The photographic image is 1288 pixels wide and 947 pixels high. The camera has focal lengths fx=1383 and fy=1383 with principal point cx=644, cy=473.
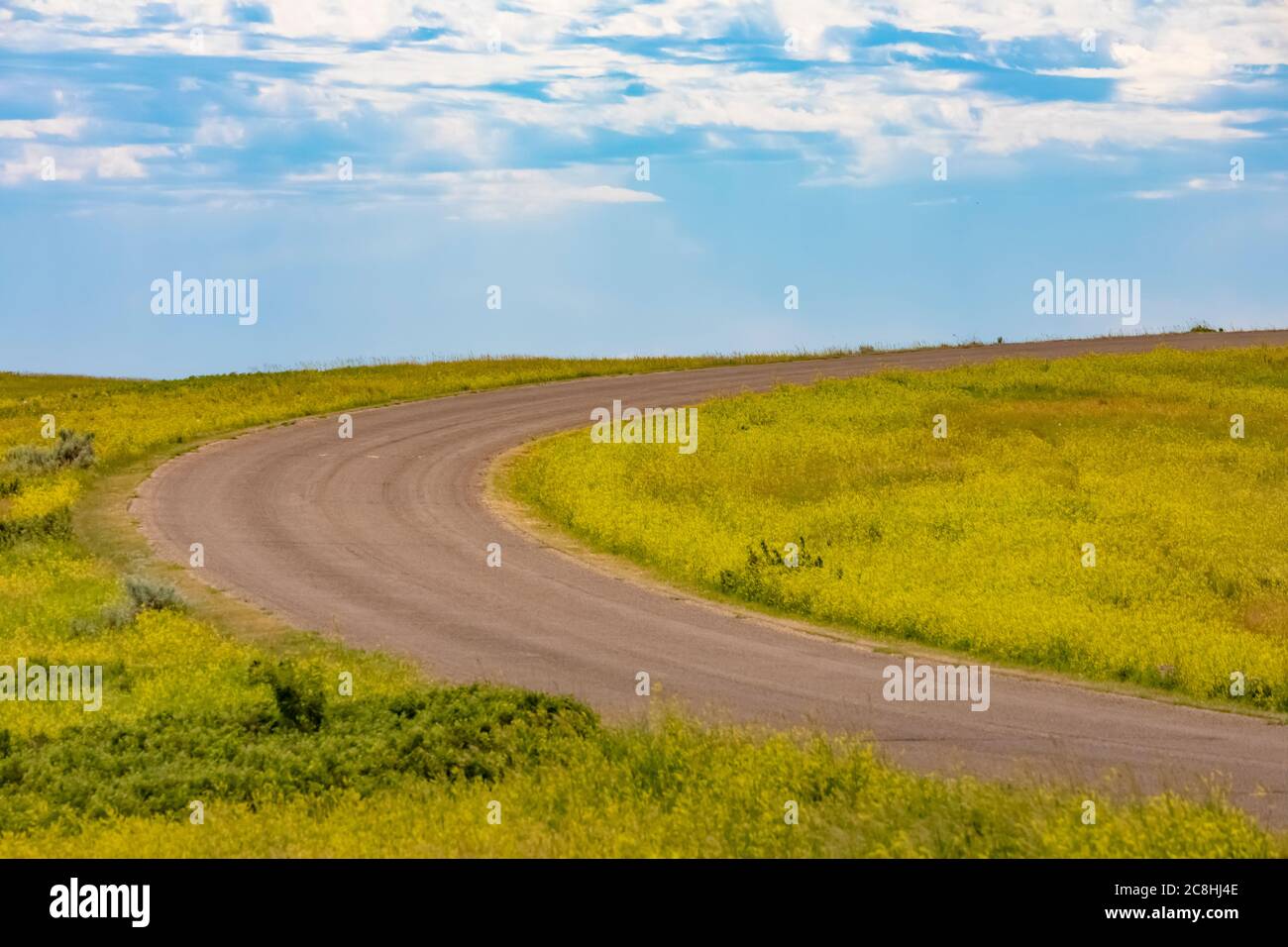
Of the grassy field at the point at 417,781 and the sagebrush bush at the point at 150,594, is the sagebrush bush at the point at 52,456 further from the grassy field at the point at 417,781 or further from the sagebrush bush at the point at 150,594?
the grassy field at the point at 417,781

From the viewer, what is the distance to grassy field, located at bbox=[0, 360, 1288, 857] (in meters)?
11.6

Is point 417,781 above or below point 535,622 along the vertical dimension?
below

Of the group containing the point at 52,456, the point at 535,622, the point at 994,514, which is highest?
the point at 52,456

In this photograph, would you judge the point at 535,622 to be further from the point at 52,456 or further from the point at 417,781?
the point at 52,456

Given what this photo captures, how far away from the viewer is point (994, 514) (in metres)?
28.5

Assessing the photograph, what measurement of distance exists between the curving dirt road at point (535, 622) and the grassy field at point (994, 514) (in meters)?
1.32

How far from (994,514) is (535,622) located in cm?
1083

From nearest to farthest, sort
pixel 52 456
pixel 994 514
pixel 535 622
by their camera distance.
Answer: pixel 535 622 < pixel 994 514 < pixel 52 456

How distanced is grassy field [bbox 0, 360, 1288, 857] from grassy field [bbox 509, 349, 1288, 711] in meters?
7.28
